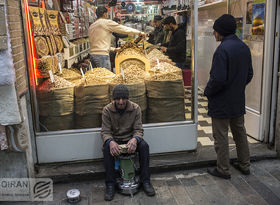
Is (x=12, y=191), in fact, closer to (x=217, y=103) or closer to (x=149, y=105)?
(x=149, y=105)

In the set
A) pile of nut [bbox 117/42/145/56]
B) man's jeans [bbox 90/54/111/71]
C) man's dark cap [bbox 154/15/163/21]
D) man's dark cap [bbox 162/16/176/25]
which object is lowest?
man's jeans [bbox 90/54/111/71]

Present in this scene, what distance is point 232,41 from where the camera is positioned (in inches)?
131

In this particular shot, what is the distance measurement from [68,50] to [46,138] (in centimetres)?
184

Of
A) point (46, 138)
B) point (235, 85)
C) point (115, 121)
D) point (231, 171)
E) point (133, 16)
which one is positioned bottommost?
point (231, 171)

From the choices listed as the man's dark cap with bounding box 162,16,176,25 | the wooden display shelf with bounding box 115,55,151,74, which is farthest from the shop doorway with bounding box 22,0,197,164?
the man's dark cap with bounding box 162,16,176,25

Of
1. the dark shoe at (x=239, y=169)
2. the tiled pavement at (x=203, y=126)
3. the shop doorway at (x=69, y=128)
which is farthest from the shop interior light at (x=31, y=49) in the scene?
the dark shoe at (x=239, y=169)

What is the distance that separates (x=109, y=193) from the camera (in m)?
3.32

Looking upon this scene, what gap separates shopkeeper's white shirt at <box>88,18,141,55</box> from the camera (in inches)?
201

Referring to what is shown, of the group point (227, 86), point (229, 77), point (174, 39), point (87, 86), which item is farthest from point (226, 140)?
point (174, 39)

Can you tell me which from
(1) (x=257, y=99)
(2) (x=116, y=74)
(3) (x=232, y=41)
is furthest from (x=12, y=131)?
(1) (x=257, y=99)

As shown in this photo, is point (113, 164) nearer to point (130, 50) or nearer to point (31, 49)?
point (31, 49)

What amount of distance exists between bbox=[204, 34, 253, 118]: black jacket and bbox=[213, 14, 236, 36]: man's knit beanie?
0.20ft

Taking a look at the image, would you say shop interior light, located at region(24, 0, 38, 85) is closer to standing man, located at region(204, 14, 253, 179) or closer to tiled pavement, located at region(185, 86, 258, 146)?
tiled pavement, located at region(185, 86, 258, 146)

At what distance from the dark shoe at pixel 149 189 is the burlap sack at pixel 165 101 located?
0.93 metres
